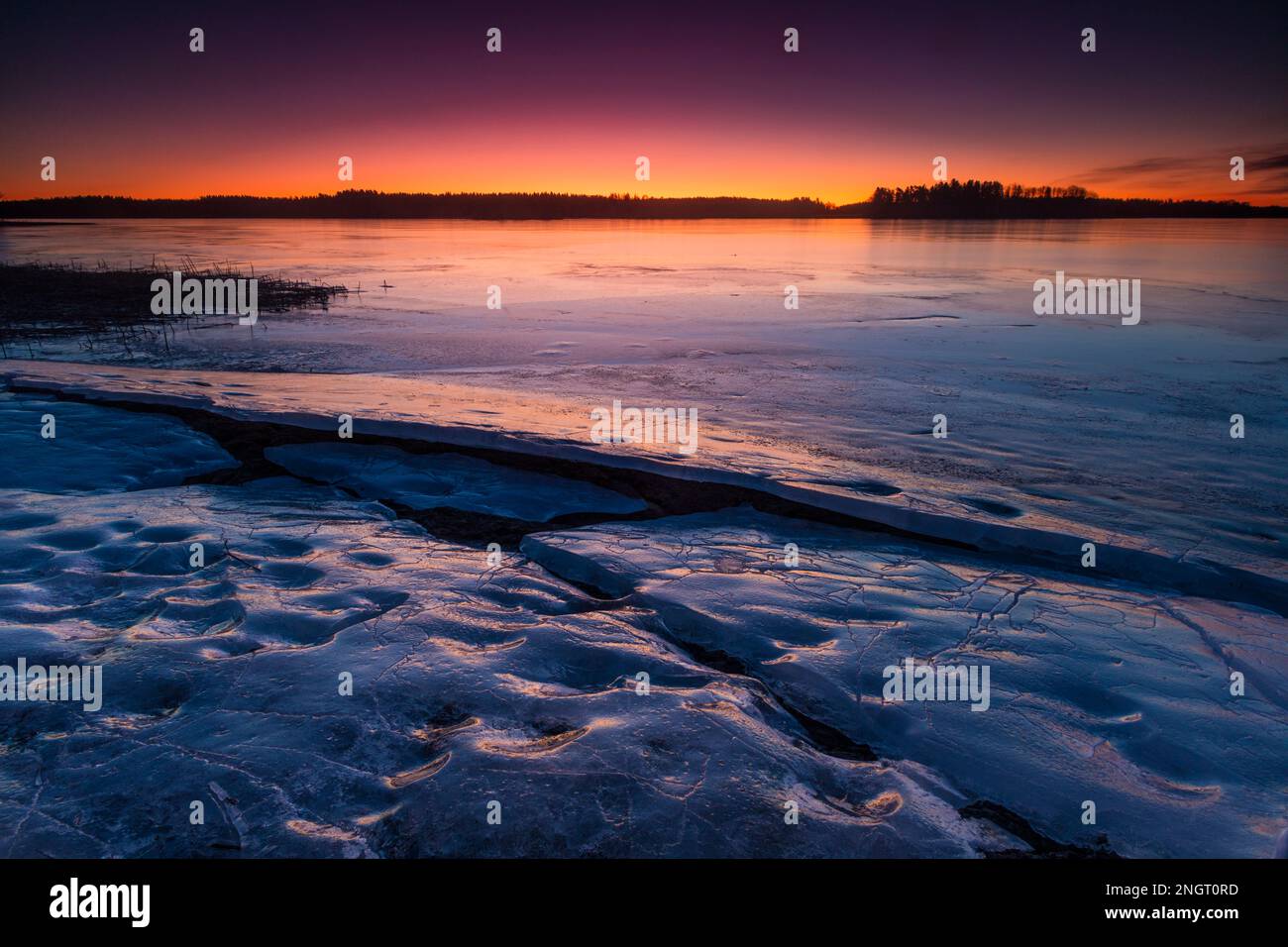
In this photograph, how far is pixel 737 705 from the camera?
9.94 ft

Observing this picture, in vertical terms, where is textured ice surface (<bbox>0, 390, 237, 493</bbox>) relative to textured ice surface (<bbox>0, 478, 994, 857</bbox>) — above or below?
above

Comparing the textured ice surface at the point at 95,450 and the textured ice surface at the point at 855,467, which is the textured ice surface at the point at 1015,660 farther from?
the textured ice surface at the point at 95,450

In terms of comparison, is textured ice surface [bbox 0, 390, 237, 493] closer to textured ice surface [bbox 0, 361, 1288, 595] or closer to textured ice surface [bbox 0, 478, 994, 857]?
textured ice surface [bbox 0, 361, 1288, 595]

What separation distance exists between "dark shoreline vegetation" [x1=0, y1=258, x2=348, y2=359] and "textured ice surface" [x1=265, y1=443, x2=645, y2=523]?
7858 millimetres

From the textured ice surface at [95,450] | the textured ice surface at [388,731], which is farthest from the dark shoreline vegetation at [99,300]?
the textured ice surface at [388,731]

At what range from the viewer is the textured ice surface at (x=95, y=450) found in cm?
536

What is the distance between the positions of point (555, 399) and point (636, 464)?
265cm

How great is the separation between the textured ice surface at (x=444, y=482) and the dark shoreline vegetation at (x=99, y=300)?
25.8 ft

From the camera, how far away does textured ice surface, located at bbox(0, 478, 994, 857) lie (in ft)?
7.60

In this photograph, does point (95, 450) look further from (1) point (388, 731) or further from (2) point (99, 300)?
(2) point (99, 300)

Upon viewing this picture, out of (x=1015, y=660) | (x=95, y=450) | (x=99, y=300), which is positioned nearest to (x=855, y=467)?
(x=1015, y=660)

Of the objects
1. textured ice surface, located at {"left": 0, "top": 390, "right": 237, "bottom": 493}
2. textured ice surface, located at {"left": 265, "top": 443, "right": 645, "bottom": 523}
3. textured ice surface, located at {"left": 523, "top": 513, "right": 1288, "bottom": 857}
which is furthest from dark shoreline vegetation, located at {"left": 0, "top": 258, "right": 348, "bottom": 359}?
textured ice surface, located at {"left": 523, "top": 513, "right": 1288, "bottom": 857}

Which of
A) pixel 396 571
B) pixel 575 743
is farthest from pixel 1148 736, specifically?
pixel 396 571
